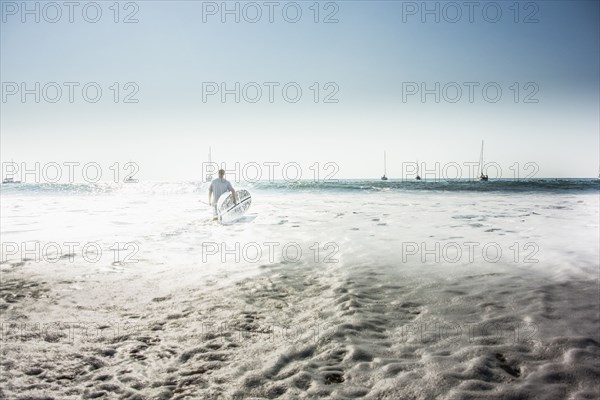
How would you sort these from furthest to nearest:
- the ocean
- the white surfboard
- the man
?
the man, the white surfboard, the ocean

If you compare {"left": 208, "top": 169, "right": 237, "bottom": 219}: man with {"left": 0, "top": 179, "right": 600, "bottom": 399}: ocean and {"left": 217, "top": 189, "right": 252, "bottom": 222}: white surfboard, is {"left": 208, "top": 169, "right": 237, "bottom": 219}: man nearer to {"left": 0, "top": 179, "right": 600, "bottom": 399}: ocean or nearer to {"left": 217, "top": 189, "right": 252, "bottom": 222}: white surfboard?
{"left": 217, "top": 189, "right": 252, "bottom": 222}: white surfboard

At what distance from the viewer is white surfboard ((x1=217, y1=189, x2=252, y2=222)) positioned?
52.2 ft

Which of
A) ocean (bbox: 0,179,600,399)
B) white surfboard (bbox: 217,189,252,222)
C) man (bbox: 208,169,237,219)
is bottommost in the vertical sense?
ocean (bbox: 0,179,600,399)

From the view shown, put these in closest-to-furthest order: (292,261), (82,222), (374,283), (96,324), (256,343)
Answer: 1. (256,343)
2. (96,324)
3. (374,283)
4. (292,261)
5. (82,222)

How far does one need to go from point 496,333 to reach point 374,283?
7.72 feet

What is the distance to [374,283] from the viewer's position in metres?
6.27

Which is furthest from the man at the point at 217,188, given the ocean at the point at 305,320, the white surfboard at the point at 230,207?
the ocean at the point at 305,320

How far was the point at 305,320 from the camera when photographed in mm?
4742

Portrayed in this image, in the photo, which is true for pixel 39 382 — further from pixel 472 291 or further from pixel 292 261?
pixel 472 291

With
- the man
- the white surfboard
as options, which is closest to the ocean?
the white surfboard

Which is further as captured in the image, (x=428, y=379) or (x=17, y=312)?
(x=17, y=312)

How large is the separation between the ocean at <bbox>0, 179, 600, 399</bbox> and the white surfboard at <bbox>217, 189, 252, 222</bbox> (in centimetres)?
649

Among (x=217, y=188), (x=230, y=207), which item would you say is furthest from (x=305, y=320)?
(x=217, y=188)

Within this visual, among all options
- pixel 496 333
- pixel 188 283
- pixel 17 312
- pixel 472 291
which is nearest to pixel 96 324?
pixel 17 312
